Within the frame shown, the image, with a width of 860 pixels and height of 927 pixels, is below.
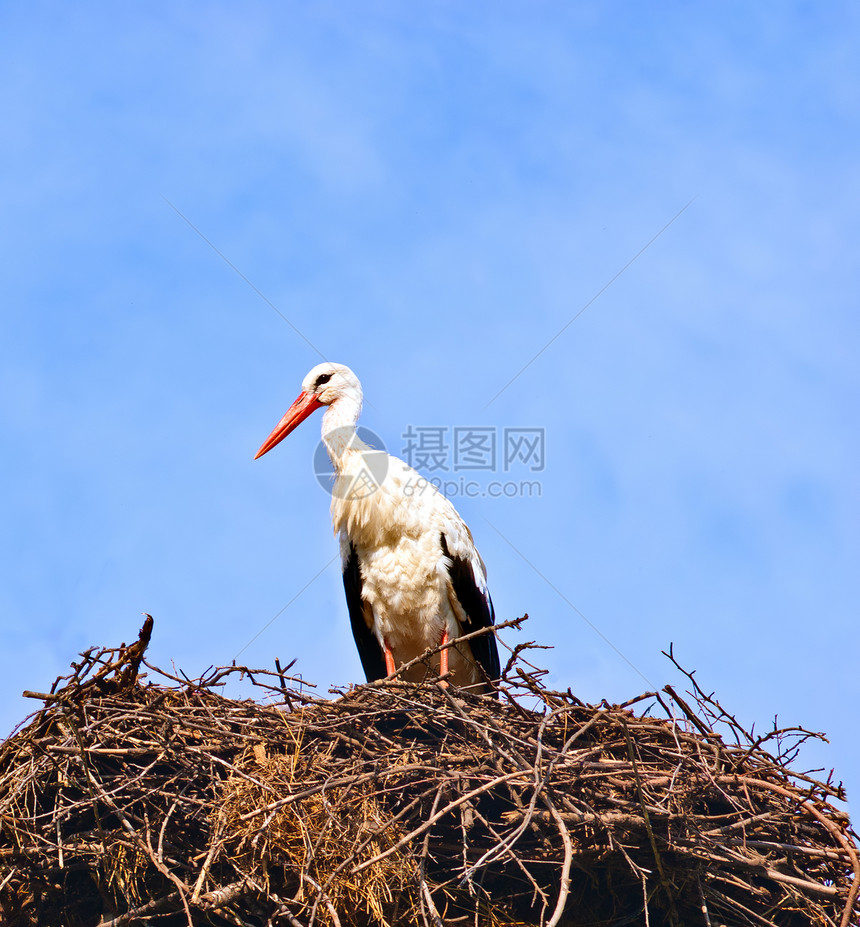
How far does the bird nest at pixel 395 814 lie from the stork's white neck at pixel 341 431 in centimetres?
152

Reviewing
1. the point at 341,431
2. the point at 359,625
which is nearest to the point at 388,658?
the point at 359,625

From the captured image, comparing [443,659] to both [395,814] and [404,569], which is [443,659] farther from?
[395,814]

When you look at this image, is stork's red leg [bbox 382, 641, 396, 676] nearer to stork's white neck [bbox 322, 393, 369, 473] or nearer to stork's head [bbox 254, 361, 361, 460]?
stork's white neck [bbox 322, 393, 369, 473]

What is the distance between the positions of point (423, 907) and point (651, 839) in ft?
2.41

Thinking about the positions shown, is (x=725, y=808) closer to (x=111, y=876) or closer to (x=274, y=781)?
(x=274, y=781)

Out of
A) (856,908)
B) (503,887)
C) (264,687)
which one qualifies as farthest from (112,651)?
(856,908)

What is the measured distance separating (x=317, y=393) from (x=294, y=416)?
17 cm

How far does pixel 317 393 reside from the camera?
5.19m

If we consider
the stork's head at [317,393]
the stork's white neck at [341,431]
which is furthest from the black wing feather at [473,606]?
the stork's head at [317,393]

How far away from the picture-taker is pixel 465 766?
332cm

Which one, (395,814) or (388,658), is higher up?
(388,658)

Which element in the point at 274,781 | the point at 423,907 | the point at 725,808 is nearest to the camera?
the point at 423,907

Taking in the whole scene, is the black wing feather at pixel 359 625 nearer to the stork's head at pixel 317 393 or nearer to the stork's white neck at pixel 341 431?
the stork's white neck at pixel 341 431

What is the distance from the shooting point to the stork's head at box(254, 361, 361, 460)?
16.7ft
